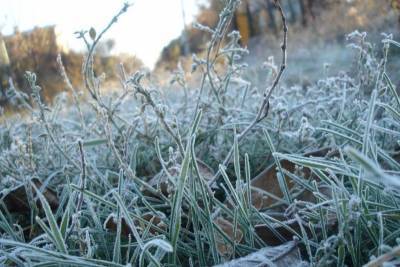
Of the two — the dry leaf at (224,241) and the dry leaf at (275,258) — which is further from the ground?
the dry leaf at (275,258)

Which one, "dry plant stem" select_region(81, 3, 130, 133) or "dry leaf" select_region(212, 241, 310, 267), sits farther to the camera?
"dry plant stem" select_region(81, 3, 130, 133)

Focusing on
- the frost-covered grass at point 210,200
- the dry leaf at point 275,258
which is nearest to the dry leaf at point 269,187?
the frost-covered grass at point 210,200

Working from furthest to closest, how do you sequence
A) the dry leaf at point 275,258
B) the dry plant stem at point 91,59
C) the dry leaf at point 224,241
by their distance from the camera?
the dry plant stem at point 91,59 < the dry leaf at point 224,241 < the dry leaf at point 275,258

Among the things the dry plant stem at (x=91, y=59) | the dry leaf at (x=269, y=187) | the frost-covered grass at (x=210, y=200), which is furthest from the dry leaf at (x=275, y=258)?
the dry plant stem at (x=91, y=59)

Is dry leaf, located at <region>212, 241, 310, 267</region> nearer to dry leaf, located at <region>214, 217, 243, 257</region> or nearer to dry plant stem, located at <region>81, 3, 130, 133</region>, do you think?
dry leaf, located at <region>214, 217, 243, 257</region>

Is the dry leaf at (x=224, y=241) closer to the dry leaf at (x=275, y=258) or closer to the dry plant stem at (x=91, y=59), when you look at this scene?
the dry leaf at (x=275, y=258)

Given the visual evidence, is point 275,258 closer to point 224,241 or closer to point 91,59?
point 224,241

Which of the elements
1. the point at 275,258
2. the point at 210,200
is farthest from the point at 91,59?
the point at 275,258

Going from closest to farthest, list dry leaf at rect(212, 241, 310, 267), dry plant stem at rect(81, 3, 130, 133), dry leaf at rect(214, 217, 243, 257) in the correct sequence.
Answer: dry leaf at rect(212, 241, 310, 267)
dry leaf at rect(214, 217, 243, 257)
dry plant stem at rect(81, 3, 130, 133)

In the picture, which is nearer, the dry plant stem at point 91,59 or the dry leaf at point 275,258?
the dry leaf at point 275,258

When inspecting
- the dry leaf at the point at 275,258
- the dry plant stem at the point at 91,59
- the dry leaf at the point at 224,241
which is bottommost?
the dry leaf at the point at 224,241

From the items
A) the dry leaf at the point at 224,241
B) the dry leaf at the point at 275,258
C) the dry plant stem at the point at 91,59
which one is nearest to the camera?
the dry leaf at the point at 275,258

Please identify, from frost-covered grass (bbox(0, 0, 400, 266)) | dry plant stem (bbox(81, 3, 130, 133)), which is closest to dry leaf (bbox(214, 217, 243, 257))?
frost-covered grass (bbox(0, 0, 400, 266))

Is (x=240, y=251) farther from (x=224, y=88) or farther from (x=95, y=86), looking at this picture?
(x=224, y=88)
